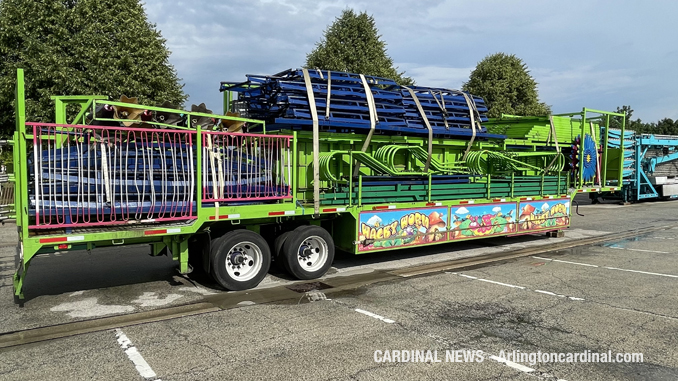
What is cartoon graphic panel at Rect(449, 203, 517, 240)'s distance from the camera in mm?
9305

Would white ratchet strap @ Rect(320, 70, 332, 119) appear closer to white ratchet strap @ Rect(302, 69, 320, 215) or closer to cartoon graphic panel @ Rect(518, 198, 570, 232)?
white ratchet strap @ Rect(302, 69, 320, 215)

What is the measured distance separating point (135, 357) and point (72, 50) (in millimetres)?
16499

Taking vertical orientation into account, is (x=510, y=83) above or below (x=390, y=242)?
above

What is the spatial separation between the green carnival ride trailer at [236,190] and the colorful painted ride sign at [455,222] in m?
0.03

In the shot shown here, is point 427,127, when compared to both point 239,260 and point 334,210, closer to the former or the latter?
point 334,210

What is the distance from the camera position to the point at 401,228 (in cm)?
848

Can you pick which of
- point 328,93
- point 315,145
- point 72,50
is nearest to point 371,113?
point 328,93

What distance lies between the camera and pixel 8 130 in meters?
20.5

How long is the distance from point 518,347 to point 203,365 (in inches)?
119

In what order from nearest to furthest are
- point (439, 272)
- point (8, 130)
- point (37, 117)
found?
point (439, 272) < point (37, 117) < point (8, 130)

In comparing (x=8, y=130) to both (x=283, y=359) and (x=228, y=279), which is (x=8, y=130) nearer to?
(x=228, y=279)

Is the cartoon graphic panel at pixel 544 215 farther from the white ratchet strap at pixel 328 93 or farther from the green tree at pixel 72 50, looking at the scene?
the green tree at pixel 72 50

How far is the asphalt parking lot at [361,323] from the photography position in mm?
4234

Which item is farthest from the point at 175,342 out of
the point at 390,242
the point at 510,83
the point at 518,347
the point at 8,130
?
the point at 510,83
